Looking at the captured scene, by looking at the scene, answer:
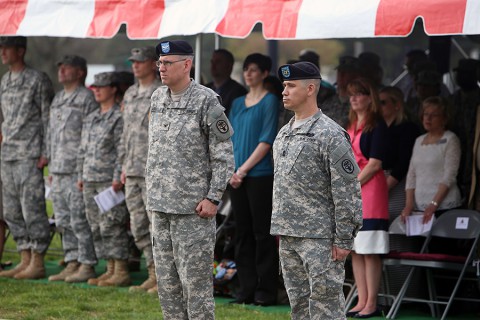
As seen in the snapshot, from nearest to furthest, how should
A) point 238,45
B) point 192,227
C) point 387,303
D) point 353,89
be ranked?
point 192,227 → point 353,89 → point 387,303 → point 238,45

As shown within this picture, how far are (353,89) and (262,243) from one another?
5.13ft

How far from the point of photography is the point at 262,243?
8797mm

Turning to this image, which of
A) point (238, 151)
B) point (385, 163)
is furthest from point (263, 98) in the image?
point (385, 163)

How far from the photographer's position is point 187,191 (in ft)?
20.8

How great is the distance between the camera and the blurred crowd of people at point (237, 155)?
8289mm

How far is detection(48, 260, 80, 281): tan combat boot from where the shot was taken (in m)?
10.0

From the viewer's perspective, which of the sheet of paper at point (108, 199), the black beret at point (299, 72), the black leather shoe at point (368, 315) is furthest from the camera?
the sheet of paper at point (108, 199)

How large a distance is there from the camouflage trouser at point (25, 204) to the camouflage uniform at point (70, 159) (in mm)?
170

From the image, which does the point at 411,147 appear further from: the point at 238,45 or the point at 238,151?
the point at 238,45

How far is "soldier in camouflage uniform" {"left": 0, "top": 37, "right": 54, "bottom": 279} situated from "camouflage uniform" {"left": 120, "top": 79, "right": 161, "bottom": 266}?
116 cm

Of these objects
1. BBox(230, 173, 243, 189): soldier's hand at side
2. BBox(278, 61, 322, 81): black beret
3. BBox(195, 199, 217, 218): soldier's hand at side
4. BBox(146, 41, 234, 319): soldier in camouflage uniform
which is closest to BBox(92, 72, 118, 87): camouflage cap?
BBox(230, 173, 243, 189): soldier's hand at side

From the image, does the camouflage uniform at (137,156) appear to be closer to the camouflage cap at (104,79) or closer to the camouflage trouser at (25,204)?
the camouflage cap at (104,79)

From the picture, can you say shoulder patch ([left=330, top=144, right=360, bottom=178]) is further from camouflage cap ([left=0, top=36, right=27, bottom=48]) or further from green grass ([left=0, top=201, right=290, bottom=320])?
camouflage cap ([left=0, top=36, right=27, bottom=48])


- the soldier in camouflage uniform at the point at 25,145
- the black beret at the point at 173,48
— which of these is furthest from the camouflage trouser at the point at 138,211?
the black beret at the point at 173,48
